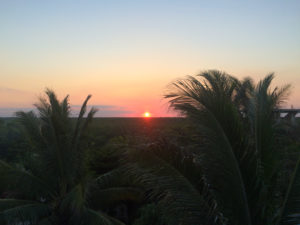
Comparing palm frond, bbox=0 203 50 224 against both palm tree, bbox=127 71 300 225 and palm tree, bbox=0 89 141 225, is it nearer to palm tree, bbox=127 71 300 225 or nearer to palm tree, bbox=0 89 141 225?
palm tree, bbox=0 89 141 225

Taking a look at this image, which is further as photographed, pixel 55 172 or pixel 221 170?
pixel 55 172

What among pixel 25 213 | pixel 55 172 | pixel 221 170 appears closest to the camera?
pixel 221 170

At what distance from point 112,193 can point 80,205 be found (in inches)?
93.3

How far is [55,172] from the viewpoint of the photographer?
9.25 metres

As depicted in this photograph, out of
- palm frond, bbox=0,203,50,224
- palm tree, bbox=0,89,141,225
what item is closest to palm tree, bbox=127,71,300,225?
palm tree, bbox=0,89,141,225

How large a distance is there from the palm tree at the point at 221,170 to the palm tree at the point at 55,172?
5123 mm

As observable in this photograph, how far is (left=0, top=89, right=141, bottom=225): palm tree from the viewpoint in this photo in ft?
28.6

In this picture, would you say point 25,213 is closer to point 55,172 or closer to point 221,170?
point 55,172

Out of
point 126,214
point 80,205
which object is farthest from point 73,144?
point 126,214

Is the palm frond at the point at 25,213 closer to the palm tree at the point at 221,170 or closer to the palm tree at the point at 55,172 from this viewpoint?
the palm tree at the point at 55,172

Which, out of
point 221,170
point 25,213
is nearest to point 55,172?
point 25,213

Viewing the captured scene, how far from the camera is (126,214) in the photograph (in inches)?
503

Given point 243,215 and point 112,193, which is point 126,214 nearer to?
point 112,193

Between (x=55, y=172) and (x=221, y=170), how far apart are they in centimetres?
677
